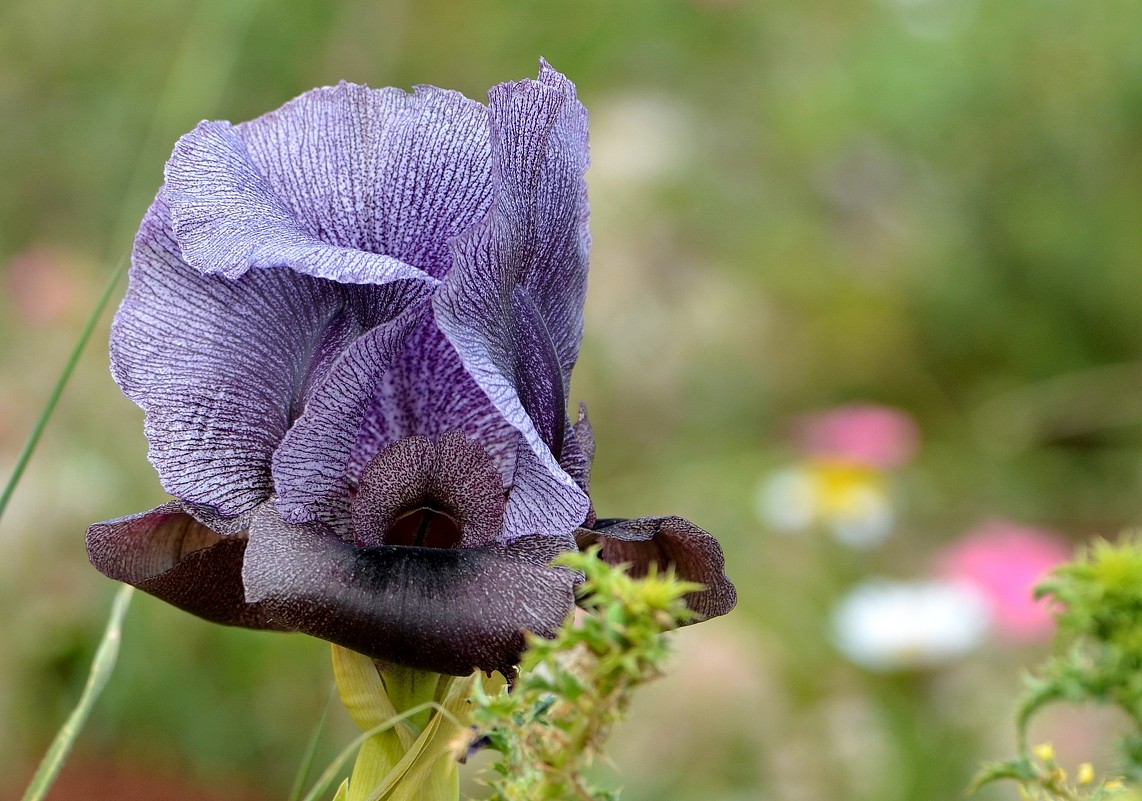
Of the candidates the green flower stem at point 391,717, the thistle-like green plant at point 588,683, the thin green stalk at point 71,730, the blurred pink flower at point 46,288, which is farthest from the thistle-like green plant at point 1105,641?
the blurred pink flower at point 46,288

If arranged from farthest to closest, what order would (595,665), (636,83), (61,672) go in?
(636,83) → (61,672) → (595,665)

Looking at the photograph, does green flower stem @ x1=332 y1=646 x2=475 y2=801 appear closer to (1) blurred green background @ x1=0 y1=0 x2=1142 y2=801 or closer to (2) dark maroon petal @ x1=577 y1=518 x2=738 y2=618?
(2) dark maroon petal @ x1=577 y1=518 x2=738 y2=618

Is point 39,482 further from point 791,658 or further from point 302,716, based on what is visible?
point 791,658

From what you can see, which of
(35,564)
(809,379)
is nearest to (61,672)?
(35,564)

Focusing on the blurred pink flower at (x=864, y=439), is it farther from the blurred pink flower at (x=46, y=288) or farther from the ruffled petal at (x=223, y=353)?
the ruffled petal at (x=223, y=353)

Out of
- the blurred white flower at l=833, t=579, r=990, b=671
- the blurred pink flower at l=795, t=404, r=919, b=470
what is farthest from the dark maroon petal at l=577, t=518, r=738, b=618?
the blurred pink flower at l=795, t=404, r=919, b=470
